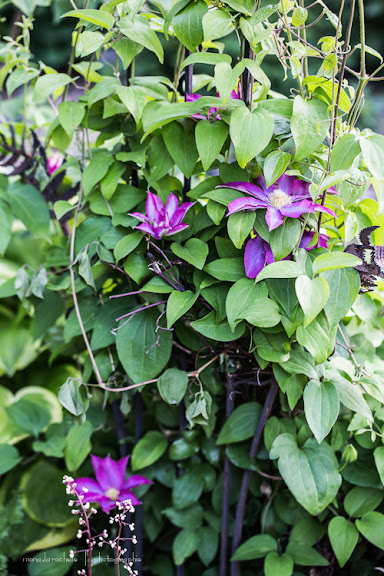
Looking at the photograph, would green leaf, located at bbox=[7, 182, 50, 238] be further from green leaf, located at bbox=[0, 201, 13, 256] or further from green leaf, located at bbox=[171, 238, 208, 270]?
green leaf, located at bbox=[171, 238, 208, 270]

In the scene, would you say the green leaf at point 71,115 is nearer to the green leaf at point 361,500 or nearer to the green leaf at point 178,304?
the green leaf at point 178,304

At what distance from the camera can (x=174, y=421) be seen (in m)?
0.90

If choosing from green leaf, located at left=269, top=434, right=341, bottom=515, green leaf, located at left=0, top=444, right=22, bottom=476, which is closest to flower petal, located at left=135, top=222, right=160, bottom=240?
green leaf, located at left=269, top=434, right=341, bottom=515

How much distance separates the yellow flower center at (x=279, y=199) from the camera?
628mm

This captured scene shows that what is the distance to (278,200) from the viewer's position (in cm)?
63

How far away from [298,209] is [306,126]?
3.7 inches

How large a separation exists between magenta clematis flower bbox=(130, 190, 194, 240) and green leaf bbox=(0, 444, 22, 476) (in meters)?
0.54

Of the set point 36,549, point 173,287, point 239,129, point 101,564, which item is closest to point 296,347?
point 173,287

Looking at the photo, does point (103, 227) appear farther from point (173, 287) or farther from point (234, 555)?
point (234, 555)

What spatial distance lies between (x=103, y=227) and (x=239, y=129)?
0.98 ft

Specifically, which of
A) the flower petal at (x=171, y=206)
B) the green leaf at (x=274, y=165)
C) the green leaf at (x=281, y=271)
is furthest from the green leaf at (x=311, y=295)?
the flower petal at (x=171, y=206)

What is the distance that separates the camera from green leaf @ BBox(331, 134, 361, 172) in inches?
23.0

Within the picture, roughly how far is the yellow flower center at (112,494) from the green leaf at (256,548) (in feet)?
0.66

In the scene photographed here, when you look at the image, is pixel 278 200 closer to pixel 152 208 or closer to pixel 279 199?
pixel 279 199
